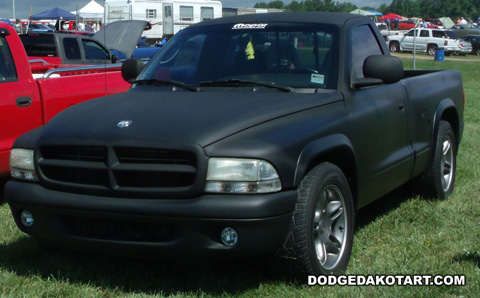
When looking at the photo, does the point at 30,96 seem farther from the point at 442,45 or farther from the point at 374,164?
the point at 442,45

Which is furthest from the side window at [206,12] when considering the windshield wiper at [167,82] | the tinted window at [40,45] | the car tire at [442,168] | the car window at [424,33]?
the windshield wiper at [167,82]

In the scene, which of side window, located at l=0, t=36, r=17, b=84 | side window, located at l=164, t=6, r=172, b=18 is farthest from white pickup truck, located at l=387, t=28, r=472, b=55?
side window, located at l=0, t=36, r=17, b=84

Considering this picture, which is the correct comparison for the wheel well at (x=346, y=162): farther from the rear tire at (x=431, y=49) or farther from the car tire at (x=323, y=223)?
the rear tire at (x=431, y=49)

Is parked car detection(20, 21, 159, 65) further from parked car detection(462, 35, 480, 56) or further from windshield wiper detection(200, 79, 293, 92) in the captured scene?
parked car detection(462, 35, 480, 56)

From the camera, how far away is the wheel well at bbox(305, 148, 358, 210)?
4273mm

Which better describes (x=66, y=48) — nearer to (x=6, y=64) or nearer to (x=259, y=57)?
(x=6, y=64)

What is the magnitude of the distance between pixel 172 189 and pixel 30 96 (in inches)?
128

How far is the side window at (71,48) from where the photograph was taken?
1121 centimetres

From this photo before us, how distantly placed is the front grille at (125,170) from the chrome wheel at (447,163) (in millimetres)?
3249

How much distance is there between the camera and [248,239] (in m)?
3.57

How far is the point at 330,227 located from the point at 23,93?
340 cm

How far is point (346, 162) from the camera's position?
14.7 feet

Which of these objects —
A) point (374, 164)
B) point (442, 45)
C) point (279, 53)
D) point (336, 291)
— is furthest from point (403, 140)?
point (442, 45)

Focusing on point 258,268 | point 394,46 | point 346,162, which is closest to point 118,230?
point 258,268
